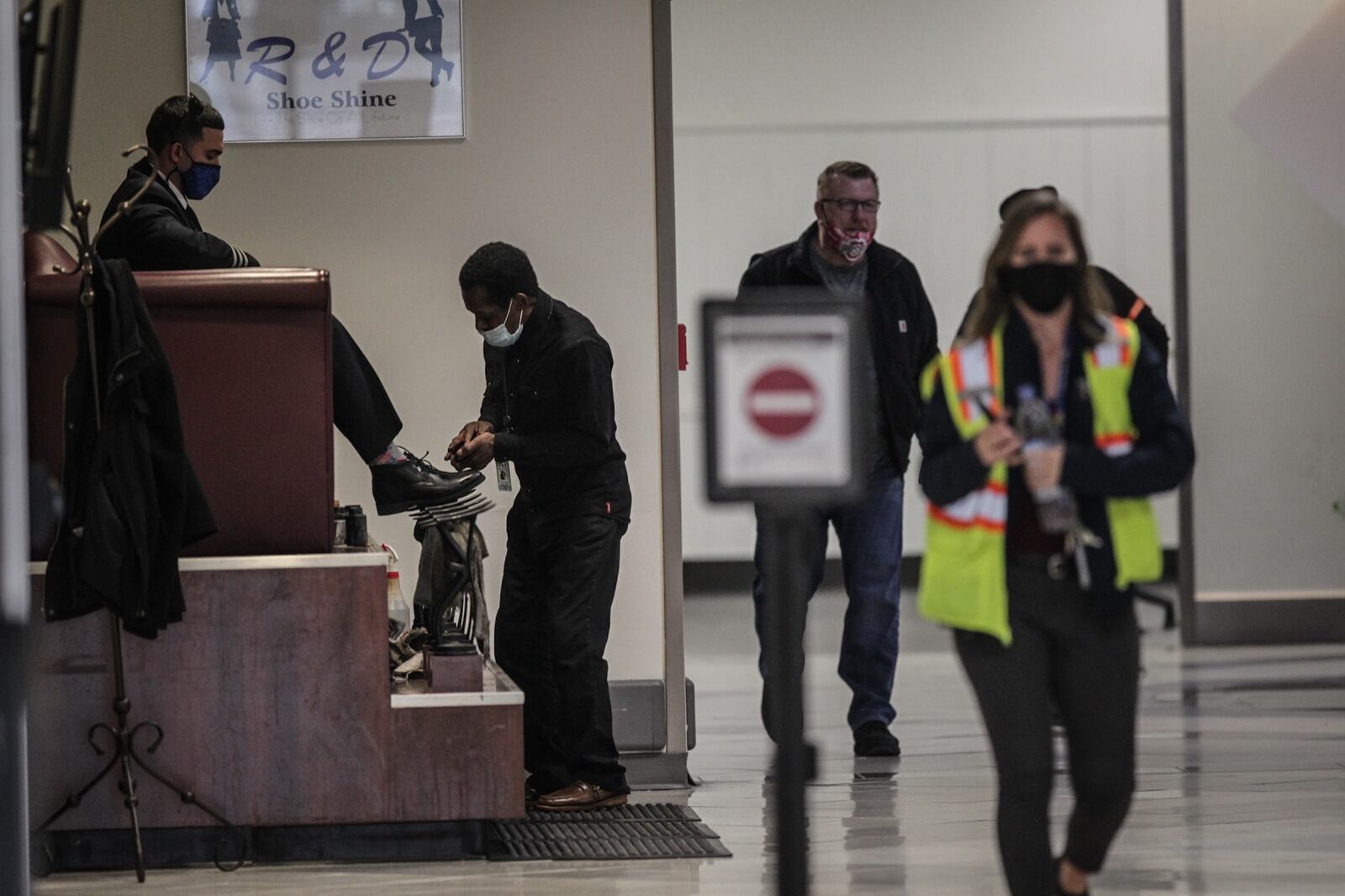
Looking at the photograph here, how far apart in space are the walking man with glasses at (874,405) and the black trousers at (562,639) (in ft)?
2.78

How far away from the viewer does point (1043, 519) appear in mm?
2689

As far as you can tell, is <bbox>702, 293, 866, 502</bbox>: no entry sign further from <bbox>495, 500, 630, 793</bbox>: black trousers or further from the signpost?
<bbox>495, 500, 630, 793</bbox>: black trousers

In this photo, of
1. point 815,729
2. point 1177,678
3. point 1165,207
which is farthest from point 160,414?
point 1165,207

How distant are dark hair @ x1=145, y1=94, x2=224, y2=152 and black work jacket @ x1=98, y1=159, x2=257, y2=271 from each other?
16cm

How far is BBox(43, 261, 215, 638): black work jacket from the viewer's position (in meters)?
3.68

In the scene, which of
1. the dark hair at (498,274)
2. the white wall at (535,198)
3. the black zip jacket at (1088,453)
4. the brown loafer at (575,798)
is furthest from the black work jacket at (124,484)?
the black zip jacket at (1088,453)

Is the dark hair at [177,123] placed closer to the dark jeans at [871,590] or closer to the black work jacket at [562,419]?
the black work jacket at [562,419]

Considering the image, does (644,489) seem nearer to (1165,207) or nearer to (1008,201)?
(1008,201)

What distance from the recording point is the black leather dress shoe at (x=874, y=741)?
534 cm

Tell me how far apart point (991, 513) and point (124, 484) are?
1.89 m

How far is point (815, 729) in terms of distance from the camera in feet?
19.3

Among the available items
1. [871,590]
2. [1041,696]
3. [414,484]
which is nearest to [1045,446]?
[1041,696]

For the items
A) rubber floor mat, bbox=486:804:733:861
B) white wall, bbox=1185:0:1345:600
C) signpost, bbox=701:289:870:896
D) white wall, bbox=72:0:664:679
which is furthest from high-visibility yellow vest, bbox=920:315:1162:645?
white wall, bbox=1185:0:1345:600

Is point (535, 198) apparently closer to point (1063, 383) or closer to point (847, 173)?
point (847, 173)
